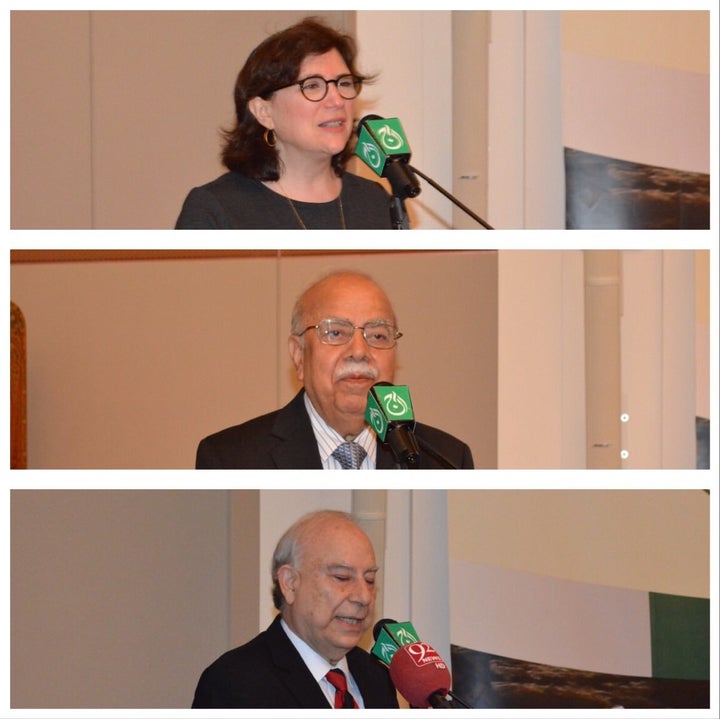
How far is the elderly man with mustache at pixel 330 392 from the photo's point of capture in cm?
159

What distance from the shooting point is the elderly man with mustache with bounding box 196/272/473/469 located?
1.59m

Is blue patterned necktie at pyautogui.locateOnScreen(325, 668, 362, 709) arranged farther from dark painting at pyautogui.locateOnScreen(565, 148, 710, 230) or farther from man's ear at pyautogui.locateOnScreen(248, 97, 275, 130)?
dark painting at pyautogui.locateOnScreen(565, 148, 710, 230)

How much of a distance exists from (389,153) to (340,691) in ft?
1.85

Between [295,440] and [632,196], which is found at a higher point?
[632,196]

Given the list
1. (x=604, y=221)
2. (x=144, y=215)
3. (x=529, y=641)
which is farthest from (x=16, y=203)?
(x=529, y=641)

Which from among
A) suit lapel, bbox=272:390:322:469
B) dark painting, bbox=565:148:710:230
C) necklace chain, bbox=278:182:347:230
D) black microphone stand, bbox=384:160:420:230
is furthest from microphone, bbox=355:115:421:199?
dark painting, bbox=565:148:710:230

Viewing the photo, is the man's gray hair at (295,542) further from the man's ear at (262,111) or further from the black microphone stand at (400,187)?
the man's ear at (262,111)

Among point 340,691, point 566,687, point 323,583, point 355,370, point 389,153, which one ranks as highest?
point 389,153

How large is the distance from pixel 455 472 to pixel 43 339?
203cm

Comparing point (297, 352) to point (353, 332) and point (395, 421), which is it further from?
point (395, 421)

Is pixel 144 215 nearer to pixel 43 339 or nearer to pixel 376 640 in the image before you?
pixel 43 339

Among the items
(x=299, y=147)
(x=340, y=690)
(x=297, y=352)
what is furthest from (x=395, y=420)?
(x=299, y=147)

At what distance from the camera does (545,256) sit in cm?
237

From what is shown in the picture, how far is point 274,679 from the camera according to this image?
1331mm
